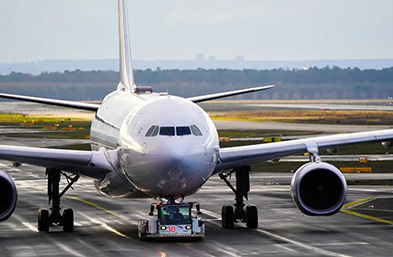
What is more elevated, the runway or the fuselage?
the fuselage

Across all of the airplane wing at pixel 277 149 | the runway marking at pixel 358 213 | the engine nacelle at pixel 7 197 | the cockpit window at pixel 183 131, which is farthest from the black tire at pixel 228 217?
the engine nacelle at pixel 7 197

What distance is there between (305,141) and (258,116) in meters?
95.7

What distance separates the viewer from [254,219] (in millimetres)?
31484

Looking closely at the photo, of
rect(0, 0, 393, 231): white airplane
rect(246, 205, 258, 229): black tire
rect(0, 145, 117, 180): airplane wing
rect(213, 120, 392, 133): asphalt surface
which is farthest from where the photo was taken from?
rect(213, 120, 392, 133): asphalt surface

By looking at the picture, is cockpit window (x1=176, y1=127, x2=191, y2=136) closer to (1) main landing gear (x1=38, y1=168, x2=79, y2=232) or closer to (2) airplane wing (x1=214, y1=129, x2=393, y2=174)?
(2) airplane wing (x1=214, y1=129, x2=393, y2=174)

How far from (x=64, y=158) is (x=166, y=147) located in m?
5.04

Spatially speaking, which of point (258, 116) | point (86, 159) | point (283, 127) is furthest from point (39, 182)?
point (258, 116)

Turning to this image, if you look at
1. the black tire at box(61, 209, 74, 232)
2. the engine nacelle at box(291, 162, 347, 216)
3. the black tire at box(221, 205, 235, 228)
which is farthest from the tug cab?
the black tire at box(61, 209, 74, 232)

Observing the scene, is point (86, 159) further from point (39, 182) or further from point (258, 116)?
point (258, 116)

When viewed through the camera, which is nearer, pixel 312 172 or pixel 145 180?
pixel 145 180

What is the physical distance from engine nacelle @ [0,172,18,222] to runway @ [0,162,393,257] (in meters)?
0.89

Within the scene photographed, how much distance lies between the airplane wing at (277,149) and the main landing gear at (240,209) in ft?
4.29

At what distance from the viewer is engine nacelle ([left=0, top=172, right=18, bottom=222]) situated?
93.4 feet

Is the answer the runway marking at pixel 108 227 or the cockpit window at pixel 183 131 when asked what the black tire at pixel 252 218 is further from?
the cockpit window at pixel 183 131
